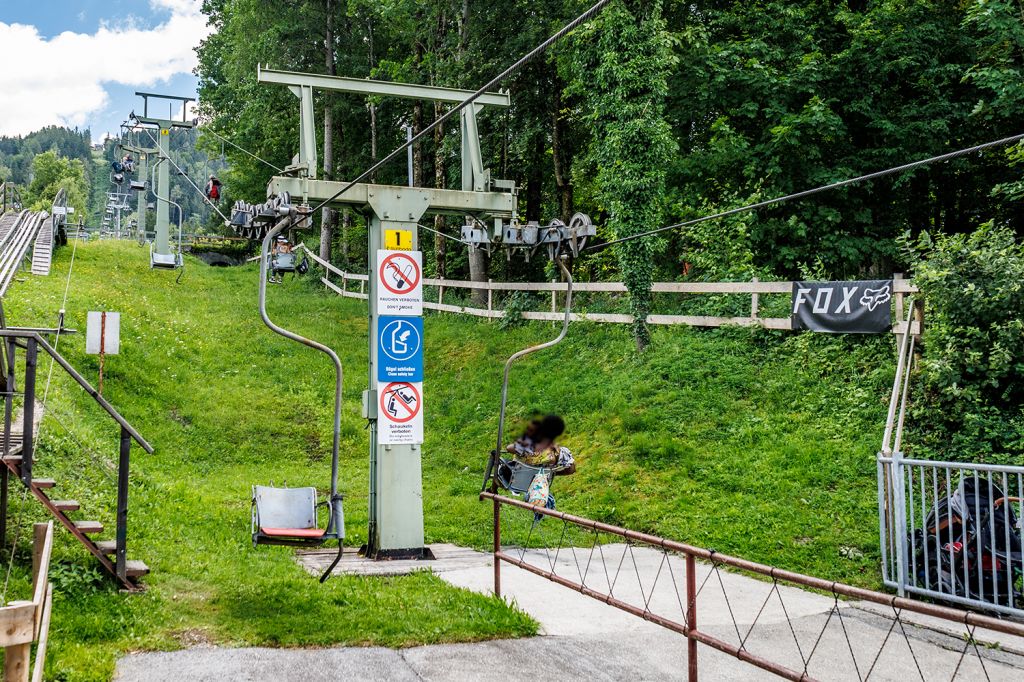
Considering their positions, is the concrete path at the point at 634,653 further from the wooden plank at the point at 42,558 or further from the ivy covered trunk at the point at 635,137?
the ivy covered trunk at the point at 635,137

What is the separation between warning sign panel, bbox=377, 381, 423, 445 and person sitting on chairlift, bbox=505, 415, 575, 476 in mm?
1219

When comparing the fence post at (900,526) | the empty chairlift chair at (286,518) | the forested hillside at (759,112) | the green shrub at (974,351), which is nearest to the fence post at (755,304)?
the forested hillside at (759,112)

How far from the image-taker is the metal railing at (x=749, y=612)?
4825mm

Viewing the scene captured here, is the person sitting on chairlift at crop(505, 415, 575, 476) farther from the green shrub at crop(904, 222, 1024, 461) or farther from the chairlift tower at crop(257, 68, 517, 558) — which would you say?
the green shrub at crop(904, 222, 1024, 461)

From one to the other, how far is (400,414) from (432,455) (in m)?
6.43

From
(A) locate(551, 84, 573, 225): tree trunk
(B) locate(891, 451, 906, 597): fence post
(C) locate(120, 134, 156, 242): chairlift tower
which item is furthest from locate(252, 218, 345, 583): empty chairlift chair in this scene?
(C) locate(120, 134, 156, 242): chairlift tower

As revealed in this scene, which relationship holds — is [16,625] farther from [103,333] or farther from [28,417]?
[103,333]

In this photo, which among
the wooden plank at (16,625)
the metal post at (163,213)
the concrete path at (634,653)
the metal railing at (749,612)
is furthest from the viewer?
the metal post at (163,213)

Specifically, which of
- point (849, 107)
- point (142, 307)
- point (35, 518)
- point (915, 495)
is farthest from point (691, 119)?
point (35, 518)

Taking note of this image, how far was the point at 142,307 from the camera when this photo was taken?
82.5 feet

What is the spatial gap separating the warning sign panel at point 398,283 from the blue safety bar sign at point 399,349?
122mm

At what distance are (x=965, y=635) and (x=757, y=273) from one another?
10.7 metres

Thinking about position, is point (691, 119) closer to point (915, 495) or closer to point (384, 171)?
point (915, 495)

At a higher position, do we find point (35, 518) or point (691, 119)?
point (691, 119)
